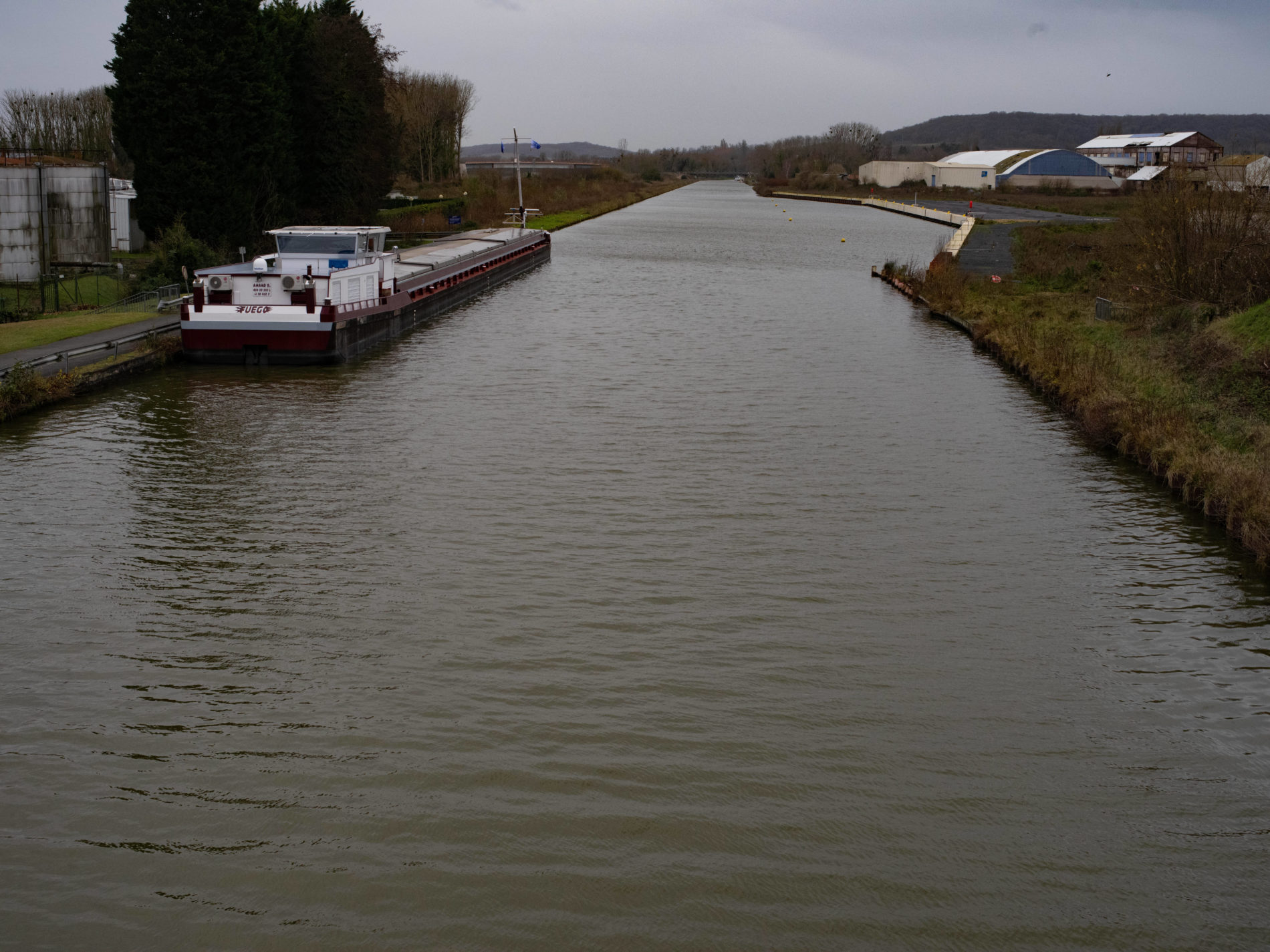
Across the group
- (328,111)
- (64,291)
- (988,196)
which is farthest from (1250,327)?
(988,196)

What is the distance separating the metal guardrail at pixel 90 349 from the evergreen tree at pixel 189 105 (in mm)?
12297

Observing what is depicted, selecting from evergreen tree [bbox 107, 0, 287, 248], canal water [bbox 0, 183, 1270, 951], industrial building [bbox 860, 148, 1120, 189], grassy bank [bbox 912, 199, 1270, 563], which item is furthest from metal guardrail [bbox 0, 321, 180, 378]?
industrial building [bbox 860, 148, 1120, 189]

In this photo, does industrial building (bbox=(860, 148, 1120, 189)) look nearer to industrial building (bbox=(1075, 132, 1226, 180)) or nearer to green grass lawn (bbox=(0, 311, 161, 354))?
industrial building (bbox=(1075, 132, 1226, 180))

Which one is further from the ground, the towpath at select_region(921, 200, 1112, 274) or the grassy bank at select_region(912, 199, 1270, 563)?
the towpath at select_region(921, 200, 1112, 274)

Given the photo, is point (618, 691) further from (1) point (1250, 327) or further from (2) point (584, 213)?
(2) point (584, 213)

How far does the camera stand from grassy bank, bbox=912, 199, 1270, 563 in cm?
1580

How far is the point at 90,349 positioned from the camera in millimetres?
22656

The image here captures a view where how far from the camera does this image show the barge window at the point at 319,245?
28.4 meters

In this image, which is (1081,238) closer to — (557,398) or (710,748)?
(557,398)

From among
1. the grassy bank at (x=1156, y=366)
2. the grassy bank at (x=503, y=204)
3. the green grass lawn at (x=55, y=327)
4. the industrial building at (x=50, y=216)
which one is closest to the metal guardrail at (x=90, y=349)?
the green grass lawn at (x=55, y=327)

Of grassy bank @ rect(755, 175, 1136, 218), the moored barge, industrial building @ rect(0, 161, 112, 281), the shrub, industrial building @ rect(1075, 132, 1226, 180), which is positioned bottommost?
the moored barge

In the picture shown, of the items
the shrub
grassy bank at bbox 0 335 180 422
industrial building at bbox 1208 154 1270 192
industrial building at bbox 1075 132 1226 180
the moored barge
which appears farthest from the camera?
industrial building at bbox 1075 132 1226 180

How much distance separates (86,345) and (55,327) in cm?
234

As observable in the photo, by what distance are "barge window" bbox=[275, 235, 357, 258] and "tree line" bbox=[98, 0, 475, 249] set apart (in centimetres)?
1160
